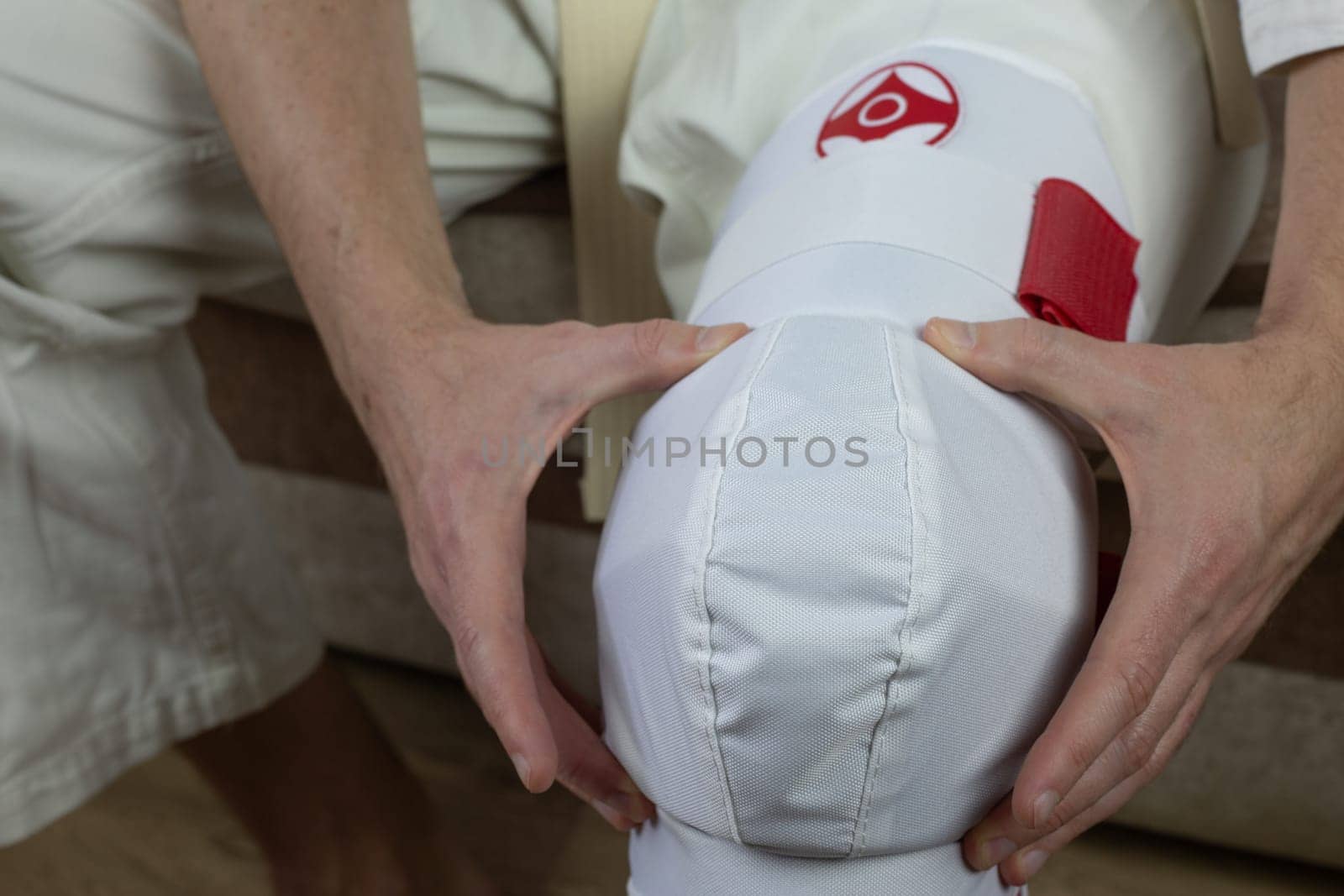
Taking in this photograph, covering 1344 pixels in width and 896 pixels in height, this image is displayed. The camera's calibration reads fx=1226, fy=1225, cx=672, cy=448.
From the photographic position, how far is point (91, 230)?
638 millimetres

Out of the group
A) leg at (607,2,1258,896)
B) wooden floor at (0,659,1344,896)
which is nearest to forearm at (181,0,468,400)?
leg at (607,2,1258,896)

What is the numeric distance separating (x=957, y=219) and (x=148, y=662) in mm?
543

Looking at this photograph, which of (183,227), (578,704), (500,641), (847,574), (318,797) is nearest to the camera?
(847,574)

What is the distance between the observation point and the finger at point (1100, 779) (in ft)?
1.38

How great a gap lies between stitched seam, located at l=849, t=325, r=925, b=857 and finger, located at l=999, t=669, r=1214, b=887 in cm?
8

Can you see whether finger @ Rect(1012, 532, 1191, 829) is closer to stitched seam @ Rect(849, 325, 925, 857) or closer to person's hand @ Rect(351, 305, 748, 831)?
stitched seam @ Rect(849, 325, 925, 857)

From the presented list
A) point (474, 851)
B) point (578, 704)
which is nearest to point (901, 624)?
point (578, 704)

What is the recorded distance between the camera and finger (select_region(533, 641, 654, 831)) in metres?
0.47

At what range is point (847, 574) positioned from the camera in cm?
37

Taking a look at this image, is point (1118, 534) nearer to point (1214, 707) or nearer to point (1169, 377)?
point (1214, 707)

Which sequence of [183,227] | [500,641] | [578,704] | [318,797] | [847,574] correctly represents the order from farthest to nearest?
[318,797]
[183,227]
[578,704]
[500,641]
[847,574]

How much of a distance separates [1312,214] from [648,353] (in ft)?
0.93

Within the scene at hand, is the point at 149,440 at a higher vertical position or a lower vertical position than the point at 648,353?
lower

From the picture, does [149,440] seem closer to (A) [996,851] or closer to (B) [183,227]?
(B) [183,227]
